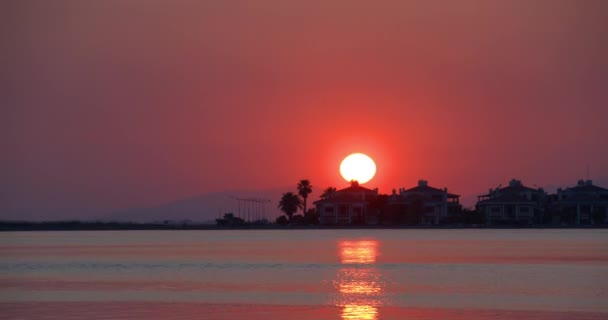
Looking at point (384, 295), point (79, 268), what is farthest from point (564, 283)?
point (79, 268)

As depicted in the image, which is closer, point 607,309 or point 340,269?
point 607,309

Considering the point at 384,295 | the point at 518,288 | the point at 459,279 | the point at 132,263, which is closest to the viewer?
the point at 384,295

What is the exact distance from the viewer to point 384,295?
5491 cm

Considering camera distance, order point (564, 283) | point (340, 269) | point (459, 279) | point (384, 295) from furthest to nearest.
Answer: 1. point (340, 269)
2. point (459, 279)
3. point (564, 283)
4. point (384, 295)

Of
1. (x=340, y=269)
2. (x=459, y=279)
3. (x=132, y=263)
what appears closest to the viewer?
(x=459, y=279)

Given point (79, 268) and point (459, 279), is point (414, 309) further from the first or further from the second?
point (79, 268)

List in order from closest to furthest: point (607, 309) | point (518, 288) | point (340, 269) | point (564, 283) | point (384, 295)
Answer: point (607, 309) → point (384, 295) → point (518, 288) → point (564, 283) → point (340, 269)

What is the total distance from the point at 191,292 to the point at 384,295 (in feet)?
34.3

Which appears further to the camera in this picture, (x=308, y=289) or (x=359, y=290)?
(x=308, y=289)

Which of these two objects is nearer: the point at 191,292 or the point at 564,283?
the point at 191,292

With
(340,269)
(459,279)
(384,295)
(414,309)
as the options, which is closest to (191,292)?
(384,295)

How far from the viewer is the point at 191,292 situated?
5716 centimetres

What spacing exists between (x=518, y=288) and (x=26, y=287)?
28.3 meters

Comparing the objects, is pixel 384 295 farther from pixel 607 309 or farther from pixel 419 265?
pixel 419 265
